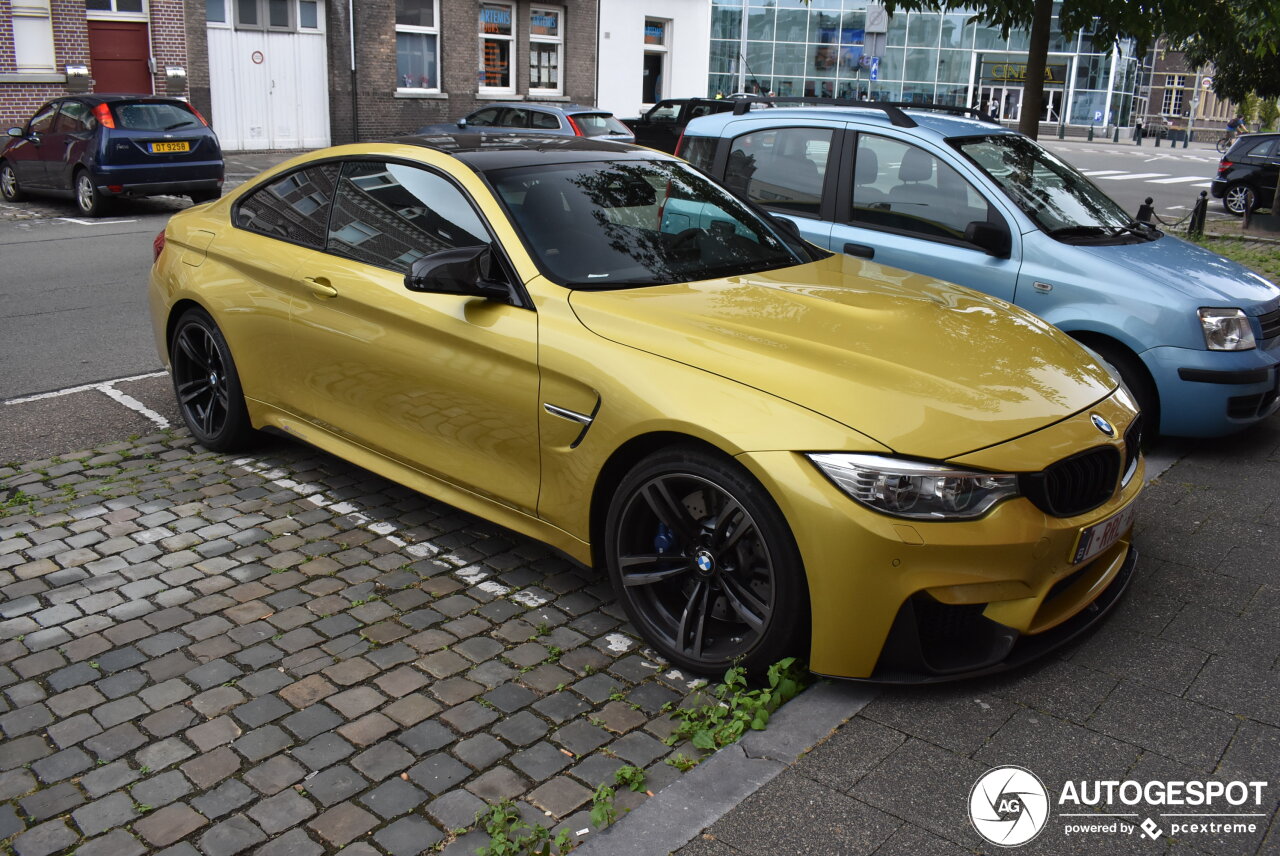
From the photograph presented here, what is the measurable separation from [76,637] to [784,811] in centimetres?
261

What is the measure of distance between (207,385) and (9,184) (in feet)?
47.6

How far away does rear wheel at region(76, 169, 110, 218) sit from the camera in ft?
52.6

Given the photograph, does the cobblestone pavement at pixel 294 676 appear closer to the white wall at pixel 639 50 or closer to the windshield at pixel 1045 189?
the windshield at pixel 1045 189

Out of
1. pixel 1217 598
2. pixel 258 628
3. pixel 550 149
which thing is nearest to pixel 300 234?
pixel 550 149

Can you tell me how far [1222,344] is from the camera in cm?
591

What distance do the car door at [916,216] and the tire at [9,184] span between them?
15.5m

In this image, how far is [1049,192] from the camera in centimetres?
672

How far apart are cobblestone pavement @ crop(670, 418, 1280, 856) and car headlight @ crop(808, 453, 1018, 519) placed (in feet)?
2.19

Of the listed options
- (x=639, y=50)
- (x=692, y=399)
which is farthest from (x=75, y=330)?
(x=639, y=50)

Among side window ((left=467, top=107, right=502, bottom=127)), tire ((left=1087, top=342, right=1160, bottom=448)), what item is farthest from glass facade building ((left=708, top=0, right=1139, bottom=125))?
tire ((left=1087, top=342, right=1160, bottom=448))

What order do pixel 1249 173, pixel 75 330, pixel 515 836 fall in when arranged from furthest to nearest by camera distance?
pixel 1249 173
pixel 75 330
pixel 515 836

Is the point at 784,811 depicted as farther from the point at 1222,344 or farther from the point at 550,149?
the point at 1222,344

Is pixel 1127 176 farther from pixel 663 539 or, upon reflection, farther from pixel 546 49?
pixel 663 539

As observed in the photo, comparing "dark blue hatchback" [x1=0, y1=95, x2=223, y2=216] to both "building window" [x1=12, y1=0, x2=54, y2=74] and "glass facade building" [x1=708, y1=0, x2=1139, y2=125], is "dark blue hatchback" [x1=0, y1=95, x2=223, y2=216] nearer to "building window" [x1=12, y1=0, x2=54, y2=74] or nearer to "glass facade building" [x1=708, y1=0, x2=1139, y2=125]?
"building window" [x1=12, y1=0, x2=54, y2=74]
